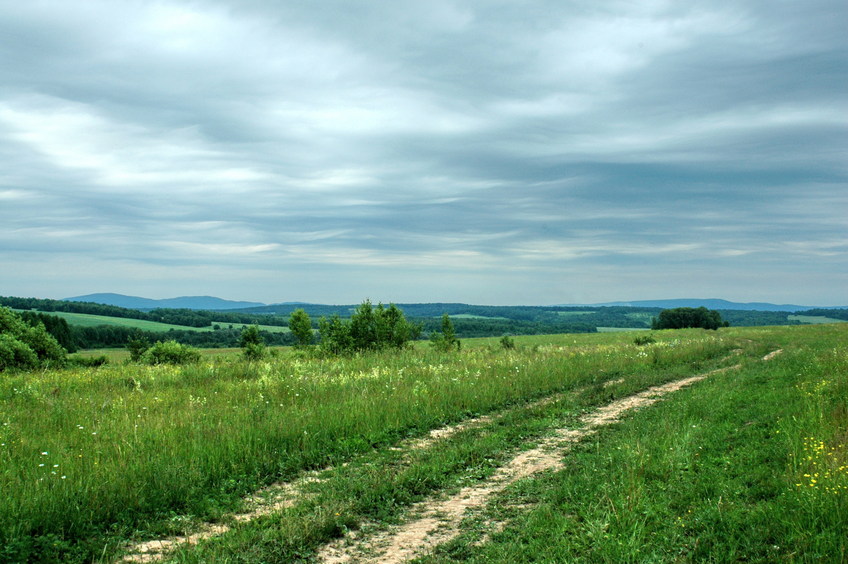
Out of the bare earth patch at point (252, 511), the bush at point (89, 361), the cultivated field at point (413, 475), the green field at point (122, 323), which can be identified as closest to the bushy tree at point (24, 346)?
the bush at point (89, 361)

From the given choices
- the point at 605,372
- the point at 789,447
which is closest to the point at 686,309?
the point at 605,372

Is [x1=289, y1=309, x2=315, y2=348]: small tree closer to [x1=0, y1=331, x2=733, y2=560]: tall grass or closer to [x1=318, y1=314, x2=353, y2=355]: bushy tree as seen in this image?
[x1=318, y1=314, x2=353, y2=355]: bushy tree

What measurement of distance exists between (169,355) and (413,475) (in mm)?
18256

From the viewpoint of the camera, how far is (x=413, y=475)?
287 inches

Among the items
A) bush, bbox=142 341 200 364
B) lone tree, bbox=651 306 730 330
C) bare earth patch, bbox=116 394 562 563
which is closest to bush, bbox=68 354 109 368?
bush, bbox=142 341 200 364

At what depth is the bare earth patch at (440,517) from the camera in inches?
206

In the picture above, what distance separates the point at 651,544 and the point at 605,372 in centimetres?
1513

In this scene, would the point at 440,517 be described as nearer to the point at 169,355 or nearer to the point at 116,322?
the point at 169,355

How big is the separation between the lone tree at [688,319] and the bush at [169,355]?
359ft

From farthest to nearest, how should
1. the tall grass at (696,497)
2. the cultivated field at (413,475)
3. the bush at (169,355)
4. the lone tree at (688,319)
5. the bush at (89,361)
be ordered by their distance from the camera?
the lone tree at (688,319), the bush at (89,361), the bush at (169,355), the cultivated field at (413,475), the tall grass at (696,497)

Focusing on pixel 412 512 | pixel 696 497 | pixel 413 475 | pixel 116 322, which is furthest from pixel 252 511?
pixel 116 322

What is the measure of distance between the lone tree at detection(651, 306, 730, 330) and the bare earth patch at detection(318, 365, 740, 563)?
376ft

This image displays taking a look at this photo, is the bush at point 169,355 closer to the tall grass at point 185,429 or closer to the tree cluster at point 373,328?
the tall grass at point 185,429

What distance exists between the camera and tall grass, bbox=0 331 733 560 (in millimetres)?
5949
